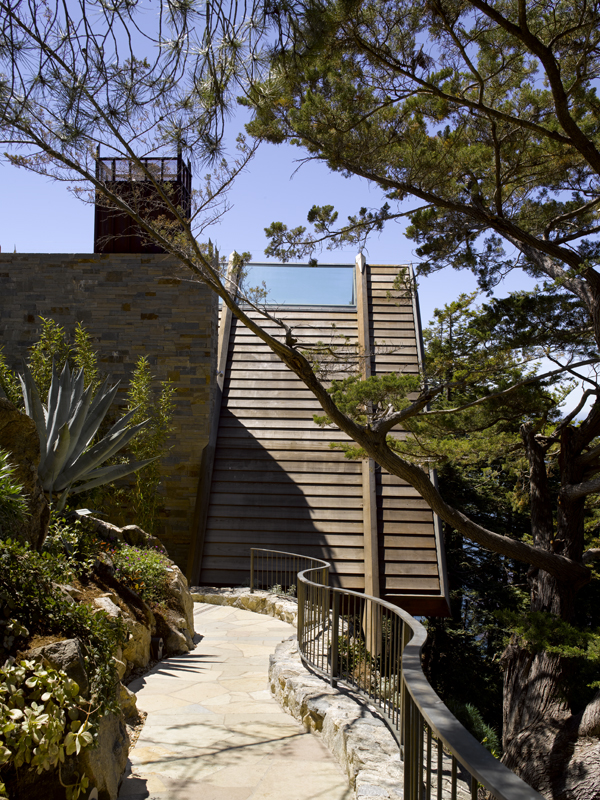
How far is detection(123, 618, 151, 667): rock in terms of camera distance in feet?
14.7

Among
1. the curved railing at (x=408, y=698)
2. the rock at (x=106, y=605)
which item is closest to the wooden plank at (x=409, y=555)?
the curved railing at (x=408, y=698)

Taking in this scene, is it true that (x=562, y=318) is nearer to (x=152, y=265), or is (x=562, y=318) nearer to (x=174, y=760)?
(x=174, y=760)

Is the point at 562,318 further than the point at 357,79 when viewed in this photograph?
Yes

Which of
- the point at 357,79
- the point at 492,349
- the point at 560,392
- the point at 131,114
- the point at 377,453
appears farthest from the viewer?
the point at 560,392

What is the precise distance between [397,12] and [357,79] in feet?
2.38

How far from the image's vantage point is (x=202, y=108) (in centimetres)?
435

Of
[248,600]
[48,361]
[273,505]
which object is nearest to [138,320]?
[48,361]

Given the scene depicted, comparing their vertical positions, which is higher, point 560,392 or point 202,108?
point 202,108

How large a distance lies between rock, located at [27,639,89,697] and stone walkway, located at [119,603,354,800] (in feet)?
2.05

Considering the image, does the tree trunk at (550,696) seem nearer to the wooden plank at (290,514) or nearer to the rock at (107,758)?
the wooden plank at (290,514)

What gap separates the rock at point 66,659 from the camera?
248cm

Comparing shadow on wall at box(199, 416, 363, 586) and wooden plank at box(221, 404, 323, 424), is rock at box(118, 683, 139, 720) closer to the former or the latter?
shadow on wall at box(199, 416, 363, 586)

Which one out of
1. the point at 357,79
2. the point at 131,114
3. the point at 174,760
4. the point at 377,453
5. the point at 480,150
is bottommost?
the point at 174,760

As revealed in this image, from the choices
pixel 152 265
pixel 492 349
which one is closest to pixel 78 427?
pixel 492 349
